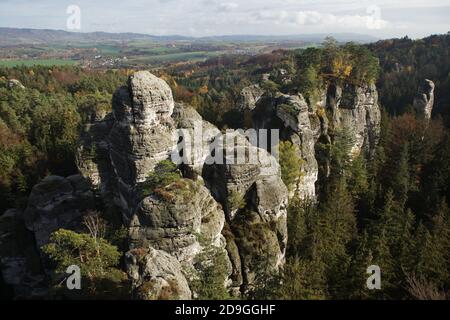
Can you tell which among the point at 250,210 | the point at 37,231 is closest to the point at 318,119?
the point at 250,210

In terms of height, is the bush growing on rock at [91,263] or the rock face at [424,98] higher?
the rock face at [424,98]

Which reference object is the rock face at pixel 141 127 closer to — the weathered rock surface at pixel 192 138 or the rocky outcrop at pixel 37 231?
the weathered rock surface at pixel 192 138

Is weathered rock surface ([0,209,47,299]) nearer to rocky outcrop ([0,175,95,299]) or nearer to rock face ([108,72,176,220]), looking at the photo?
rocky outcrop ([0,175,95,299])

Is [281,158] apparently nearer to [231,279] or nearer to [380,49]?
[231,279]

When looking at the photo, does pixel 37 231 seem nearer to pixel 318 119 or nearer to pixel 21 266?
pixel 21 266

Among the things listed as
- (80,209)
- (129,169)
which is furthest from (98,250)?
(80,209)

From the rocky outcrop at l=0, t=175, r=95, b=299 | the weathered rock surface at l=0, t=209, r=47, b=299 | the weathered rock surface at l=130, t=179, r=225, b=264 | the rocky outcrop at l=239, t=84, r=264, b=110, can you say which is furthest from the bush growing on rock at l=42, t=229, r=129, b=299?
the rocky outcrop at l=239, t=84, r=264, b=110

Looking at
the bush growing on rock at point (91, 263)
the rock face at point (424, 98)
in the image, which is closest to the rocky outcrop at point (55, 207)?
the bush growing on rock at point (91, 263)

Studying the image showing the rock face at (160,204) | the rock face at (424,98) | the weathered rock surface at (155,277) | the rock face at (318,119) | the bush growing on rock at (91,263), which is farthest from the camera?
the rock face at (424,98)
